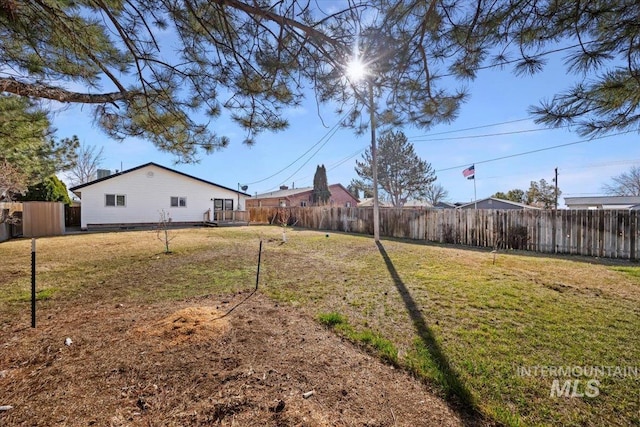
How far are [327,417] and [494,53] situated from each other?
350 centimetres

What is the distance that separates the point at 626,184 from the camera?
3048 centimetres

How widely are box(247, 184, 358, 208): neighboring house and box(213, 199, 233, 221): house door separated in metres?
9.14

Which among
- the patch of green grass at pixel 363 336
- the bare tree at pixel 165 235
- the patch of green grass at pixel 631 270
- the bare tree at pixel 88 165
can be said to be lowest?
the patch of green grass at pixel 363 336

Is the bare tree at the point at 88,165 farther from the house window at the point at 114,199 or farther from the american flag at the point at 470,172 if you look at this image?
the american flag at the point at 470,172

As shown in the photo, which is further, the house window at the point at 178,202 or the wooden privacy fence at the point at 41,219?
the house window at the point at 178,202

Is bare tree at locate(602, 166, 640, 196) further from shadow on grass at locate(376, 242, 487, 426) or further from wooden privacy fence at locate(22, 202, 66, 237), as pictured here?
wooden privacy fence at locate(22, 202, 66, 237)

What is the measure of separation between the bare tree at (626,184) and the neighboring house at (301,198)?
29.5 metres

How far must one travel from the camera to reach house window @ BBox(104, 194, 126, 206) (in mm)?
16933

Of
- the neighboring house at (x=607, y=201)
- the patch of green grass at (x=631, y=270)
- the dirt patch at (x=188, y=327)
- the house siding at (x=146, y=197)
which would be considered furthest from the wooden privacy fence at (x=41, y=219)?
the neighboring house at (x=607, y=201)

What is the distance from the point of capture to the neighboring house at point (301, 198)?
30.7 metres

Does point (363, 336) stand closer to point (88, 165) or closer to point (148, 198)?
point (148, 198)

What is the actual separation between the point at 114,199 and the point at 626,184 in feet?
161

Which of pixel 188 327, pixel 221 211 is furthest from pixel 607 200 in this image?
pixel 188 327

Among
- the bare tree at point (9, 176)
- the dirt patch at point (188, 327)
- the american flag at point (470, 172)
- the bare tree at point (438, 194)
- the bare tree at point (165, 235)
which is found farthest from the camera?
the bare tree at point (438, 194)
